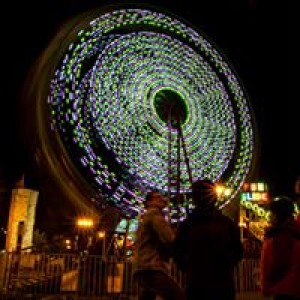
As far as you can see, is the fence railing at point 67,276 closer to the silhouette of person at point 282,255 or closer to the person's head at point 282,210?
the silhouette of person at point 282,255

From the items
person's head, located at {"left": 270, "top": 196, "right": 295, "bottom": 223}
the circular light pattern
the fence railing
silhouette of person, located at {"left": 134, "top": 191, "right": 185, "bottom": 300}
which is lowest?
the fence railing

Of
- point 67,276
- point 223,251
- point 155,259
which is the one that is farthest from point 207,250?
point 67,276

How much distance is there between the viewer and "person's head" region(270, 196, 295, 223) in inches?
124

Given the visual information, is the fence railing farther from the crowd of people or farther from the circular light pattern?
the circular light pattern

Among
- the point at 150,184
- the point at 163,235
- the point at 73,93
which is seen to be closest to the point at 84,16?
the point at 73,93

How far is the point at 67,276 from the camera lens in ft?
27.5

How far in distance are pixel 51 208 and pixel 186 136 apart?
850cm

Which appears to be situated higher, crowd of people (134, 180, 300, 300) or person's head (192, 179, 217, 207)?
person's head (192, 179, 217, 207)

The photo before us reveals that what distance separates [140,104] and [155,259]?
13131 millimetres

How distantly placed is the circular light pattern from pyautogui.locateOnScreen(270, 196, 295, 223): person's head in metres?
13.2

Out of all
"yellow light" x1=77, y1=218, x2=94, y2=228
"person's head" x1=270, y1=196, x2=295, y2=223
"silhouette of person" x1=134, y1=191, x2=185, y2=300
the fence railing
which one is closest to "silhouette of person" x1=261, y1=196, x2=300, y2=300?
"person's head" x1=270, y1=196, x2=295, y2=223

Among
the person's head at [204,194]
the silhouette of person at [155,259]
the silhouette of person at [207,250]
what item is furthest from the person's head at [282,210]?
the silhouette of person at [155,259]

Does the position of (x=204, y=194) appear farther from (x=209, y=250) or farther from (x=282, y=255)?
(x=282, y=255)

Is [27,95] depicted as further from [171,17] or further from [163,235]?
[163,235]
